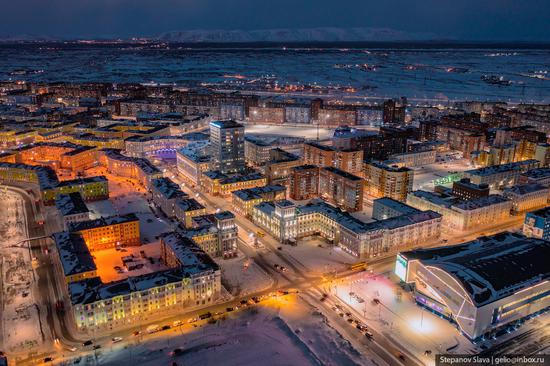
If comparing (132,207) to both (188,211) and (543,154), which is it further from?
(543,154)

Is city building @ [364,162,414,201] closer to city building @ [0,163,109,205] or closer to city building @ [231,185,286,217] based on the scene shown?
city building @ [231,185,286,217]

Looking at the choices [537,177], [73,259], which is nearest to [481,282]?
[73,259]

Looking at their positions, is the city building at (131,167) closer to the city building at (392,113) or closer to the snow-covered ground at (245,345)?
the snow-covered ground at (245,345)

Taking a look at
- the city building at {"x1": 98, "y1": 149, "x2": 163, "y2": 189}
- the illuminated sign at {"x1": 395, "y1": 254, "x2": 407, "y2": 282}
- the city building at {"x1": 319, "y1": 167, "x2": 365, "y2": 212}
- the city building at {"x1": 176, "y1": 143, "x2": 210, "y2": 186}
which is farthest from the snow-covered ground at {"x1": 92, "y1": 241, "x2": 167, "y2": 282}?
the city building at {"x1": 319, "y1": 167, "x2": 365, "y2": 212}

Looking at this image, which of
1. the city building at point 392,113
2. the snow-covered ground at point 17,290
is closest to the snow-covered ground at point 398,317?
the snow-covered ground at point 17,290

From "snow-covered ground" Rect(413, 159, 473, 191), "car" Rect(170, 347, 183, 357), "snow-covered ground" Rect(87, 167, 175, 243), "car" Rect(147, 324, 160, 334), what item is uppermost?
"snow-covered ground" Rect(413, 159, 473, 191)
